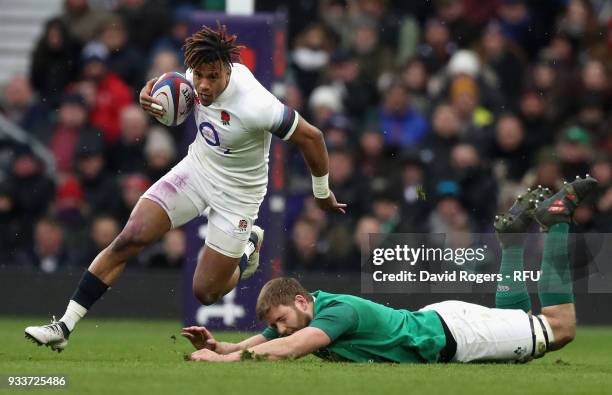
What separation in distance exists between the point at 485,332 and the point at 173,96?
98.3 inches

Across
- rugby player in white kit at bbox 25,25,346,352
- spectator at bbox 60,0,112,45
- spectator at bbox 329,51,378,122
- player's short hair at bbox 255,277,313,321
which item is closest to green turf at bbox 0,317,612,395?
player's short hair at bbox 255,277,313,321

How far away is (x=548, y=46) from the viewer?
1620 centimetres

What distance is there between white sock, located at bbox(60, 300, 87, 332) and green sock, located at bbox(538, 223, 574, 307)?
2.87 meters

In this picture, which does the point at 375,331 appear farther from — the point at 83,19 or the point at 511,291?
the point at 83,19

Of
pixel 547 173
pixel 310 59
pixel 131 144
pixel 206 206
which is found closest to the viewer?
pixel 206 206

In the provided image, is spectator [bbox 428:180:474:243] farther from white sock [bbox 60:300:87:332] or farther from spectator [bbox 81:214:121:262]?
white sock [bbox 60:300:87:332]

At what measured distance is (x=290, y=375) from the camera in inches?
296

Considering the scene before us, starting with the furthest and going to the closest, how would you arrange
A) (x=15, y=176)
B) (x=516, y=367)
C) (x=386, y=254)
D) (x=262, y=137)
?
(x=15, y=176)
(x=386, y=254)
(x=262, y=137)
(x=516, y=367)

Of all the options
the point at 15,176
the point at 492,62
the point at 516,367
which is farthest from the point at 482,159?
the point at 516,367

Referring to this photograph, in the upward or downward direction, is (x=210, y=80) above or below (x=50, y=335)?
above

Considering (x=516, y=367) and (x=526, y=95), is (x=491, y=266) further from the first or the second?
(x=526, y=95)

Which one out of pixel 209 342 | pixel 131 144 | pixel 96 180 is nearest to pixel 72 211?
pixel 96 180

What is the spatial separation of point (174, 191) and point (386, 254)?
181cm

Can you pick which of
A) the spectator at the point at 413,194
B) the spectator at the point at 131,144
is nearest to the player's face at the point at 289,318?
the spectator at the point at 413,194
